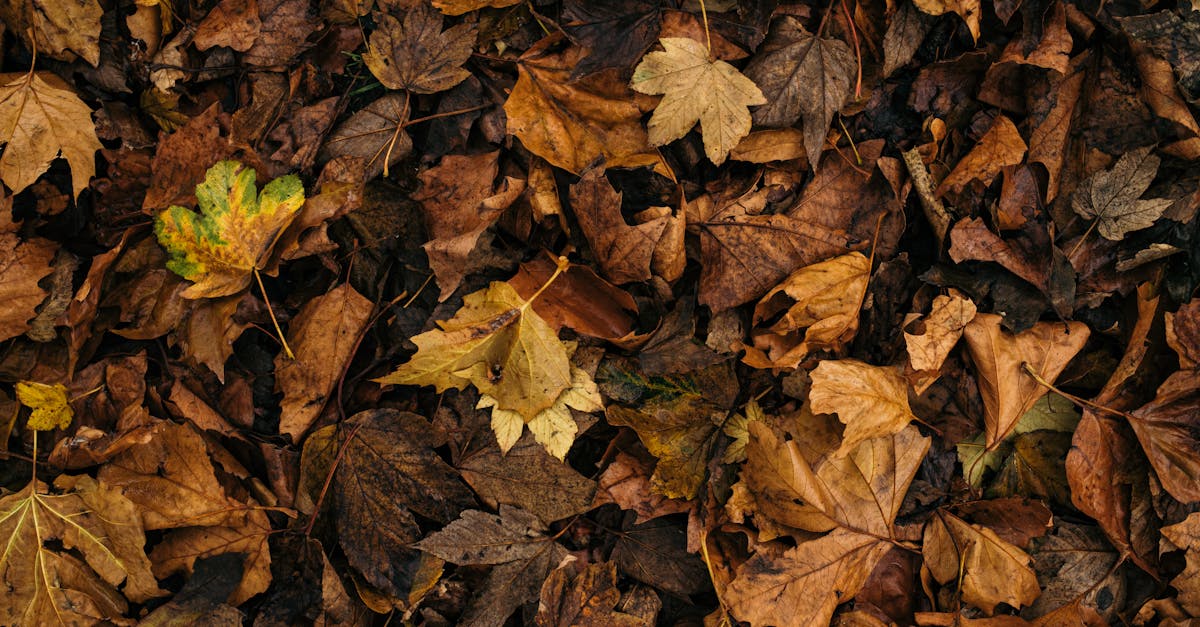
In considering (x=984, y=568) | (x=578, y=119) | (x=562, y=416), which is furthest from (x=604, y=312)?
(x=984, y=568)

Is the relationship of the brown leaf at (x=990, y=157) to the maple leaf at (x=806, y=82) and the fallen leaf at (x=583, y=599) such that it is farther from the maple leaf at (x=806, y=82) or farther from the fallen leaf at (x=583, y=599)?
the fallen leaf at (x=583, y=599)

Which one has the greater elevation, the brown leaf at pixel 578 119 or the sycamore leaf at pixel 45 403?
the brown leaf at pixel 578 119

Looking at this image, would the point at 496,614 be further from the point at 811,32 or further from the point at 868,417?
the point at 811,32

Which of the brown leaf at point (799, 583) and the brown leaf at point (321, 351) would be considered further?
the brown leaf at point (321, 351)

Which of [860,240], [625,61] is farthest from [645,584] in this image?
[625,61]

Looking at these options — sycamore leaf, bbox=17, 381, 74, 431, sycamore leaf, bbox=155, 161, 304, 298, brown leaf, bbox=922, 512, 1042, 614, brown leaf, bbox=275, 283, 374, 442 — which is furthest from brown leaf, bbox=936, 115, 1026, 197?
sycamore leaf, bbox=17, 381, 74, 431

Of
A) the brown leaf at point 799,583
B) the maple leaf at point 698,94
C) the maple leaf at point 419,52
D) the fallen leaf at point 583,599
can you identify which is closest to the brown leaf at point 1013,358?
the brown leaf at point 799,583
